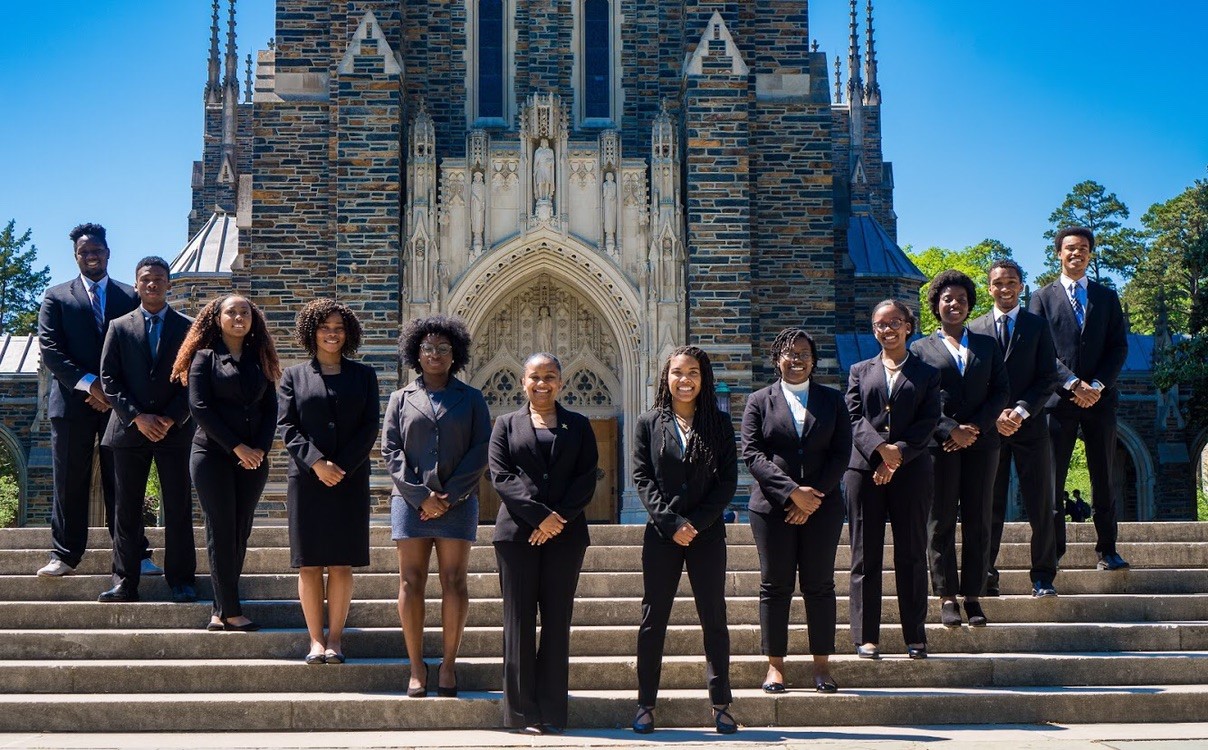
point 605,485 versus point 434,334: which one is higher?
point 434,334

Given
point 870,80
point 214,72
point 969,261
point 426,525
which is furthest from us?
point 969,261

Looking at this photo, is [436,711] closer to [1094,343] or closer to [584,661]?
[584,661]

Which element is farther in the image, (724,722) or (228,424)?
(228,424)

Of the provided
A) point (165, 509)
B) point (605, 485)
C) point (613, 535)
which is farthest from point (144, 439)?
point (605, 485)

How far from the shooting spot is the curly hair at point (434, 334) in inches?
255

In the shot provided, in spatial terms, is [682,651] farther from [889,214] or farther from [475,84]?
[889,214]

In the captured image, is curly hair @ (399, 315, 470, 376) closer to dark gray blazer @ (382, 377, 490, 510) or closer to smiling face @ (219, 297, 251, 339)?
dark gray blazer @ (382, 377, 490, 510)

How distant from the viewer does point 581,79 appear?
18.0 meters

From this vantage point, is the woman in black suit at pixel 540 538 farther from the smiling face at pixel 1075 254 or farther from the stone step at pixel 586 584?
the smiling face at pixel 1075 254

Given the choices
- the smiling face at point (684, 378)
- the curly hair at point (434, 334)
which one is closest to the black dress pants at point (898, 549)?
the smiling face at point (684, 378)

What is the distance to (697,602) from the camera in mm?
6145

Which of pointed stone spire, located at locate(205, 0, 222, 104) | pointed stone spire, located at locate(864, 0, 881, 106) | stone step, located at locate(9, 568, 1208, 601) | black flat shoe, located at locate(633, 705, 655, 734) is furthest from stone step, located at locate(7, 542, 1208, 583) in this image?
pointed stone spire, located at locate(864, 0, 881, 106)

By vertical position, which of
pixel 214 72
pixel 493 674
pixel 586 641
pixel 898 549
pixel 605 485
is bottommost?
pixel 493 674

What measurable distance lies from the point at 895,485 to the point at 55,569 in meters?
4.84
